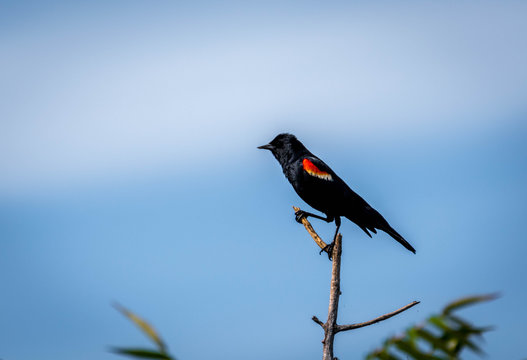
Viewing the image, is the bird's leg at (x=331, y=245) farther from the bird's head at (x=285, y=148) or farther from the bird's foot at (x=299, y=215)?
the bird's head at (x=285, y=148)

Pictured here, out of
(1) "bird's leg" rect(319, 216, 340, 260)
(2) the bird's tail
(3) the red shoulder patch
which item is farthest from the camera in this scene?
(3) the red shoulder patch

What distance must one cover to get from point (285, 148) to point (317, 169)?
0.98 metres

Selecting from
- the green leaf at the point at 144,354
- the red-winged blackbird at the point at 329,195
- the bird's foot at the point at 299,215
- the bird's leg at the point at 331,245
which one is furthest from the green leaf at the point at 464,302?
the red-winged blackbird at the point at 329,195

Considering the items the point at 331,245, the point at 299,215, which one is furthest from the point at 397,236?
the point at 299,215

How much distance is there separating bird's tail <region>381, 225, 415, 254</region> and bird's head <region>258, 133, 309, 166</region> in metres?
1.92

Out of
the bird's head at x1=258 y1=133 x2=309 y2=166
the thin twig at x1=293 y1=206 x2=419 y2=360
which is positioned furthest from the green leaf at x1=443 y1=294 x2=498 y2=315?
the bird's head at x1=258 y1=133 x2=309 y2=166

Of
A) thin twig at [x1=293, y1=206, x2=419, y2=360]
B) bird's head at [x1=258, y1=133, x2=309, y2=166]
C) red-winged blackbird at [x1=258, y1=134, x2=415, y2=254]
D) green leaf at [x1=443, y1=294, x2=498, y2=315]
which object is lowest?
green leaf at [x1=443, y1=294, x2=498, y2=315]

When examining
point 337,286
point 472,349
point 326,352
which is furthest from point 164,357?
point 337,286

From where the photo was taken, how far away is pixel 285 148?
1041cm

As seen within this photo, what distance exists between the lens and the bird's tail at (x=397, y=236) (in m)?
Answer: 8.91

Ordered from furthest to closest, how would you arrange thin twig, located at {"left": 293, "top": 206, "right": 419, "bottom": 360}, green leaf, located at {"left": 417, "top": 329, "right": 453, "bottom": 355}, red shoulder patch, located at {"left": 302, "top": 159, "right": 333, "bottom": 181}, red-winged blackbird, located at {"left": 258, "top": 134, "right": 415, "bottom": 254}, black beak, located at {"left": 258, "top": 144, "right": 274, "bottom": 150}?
black beak, located at {"left": 258, "top": 144, "right": 274, "bottom": 150}, red shoulder patch, located at {"left": 302, "top": 159, "right": 333, "bottom": 181}, red-winged blackbird, located at {"left": 258, "top": 134, "right": 415, "bottom": 254}, thin twig, located at {"left": 293, "top": 206, "right": 419, "bottom": 360}, green leaf, located at {"left": 417, "top": 329, "right": 453, "bottom": 355}

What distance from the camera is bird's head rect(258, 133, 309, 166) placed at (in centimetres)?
1021

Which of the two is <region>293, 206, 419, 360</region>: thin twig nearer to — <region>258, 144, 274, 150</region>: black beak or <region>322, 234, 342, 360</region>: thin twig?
A: <region>322, 234, 342, 360</region>: thin twig

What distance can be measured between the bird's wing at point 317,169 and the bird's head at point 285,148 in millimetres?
345
